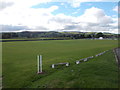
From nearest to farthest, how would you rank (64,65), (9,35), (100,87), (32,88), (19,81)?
(100,87) → (32,88) → (19,81) → (64,65) → (9,35)

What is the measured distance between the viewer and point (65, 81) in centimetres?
774

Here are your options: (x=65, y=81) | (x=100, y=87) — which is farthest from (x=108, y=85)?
(x=65, y=81)

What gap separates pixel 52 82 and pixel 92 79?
2.49 meters

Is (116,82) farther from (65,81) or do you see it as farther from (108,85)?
(65,81)

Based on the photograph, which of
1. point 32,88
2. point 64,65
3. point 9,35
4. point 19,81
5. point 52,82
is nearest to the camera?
point 32,88

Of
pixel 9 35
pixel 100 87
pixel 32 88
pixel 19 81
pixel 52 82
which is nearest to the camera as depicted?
pixel 100 87

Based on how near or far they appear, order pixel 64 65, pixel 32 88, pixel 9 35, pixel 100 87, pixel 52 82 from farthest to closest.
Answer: pixel 9 35, pixel 64 65, pixel 52 82, pixel 32 88, pixel 100 87

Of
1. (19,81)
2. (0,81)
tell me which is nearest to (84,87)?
(19,81)

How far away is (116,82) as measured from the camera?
24.6 ft

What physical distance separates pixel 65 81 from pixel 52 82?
2.63 feet

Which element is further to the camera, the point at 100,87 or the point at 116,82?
the point at 116,82

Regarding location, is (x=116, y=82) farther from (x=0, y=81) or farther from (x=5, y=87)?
(x=0, y=81)

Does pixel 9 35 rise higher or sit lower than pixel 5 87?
higher

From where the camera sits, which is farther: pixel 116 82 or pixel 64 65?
pixel 64 65
